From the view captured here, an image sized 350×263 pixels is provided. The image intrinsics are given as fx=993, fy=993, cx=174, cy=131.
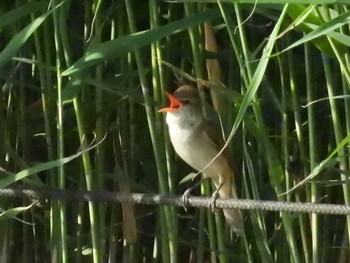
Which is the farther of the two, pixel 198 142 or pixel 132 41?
pixel 198 142

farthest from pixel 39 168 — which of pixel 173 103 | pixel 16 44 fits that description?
pixel 173 103

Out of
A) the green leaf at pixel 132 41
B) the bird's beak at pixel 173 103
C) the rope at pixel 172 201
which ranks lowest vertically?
the rope at pixel 172 201

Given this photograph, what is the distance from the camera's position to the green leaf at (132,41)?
1.57m

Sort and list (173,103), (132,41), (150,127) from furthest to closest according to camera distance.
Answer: (173,103) < (150,127) < (132,41)

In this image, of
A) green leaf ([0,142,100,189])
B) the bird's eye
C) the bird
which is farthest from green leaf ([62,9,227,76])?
the bird's eye

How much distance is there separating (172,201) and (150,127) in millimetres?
210

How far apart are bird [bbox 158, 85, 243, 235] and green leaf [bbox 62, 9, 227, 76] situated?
10.8 inches

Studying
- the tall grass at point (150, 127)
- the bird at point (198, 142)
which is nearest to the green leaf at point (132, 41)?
the tall grass at point (150, 127)

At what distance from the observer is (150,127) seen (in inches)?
69.1

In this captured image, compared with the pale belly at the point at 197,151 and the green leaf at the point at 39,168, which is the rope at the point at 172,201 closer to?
the green leaf at the point at 39,168

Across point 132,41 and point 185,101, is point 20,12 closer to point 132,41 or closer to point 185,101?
point 132,41

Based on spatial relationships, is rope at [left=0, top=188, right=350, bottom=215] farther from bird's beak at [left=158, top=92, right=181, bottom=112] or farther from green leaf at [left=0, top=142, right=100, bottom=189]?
bird's beak at [left=158, top=92, right=181, bottom=112]

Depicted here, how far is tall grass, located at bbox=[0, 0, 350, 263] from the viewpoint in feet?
5.50

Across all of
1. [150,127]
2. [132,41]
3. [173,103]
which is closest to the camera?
[132,41]
